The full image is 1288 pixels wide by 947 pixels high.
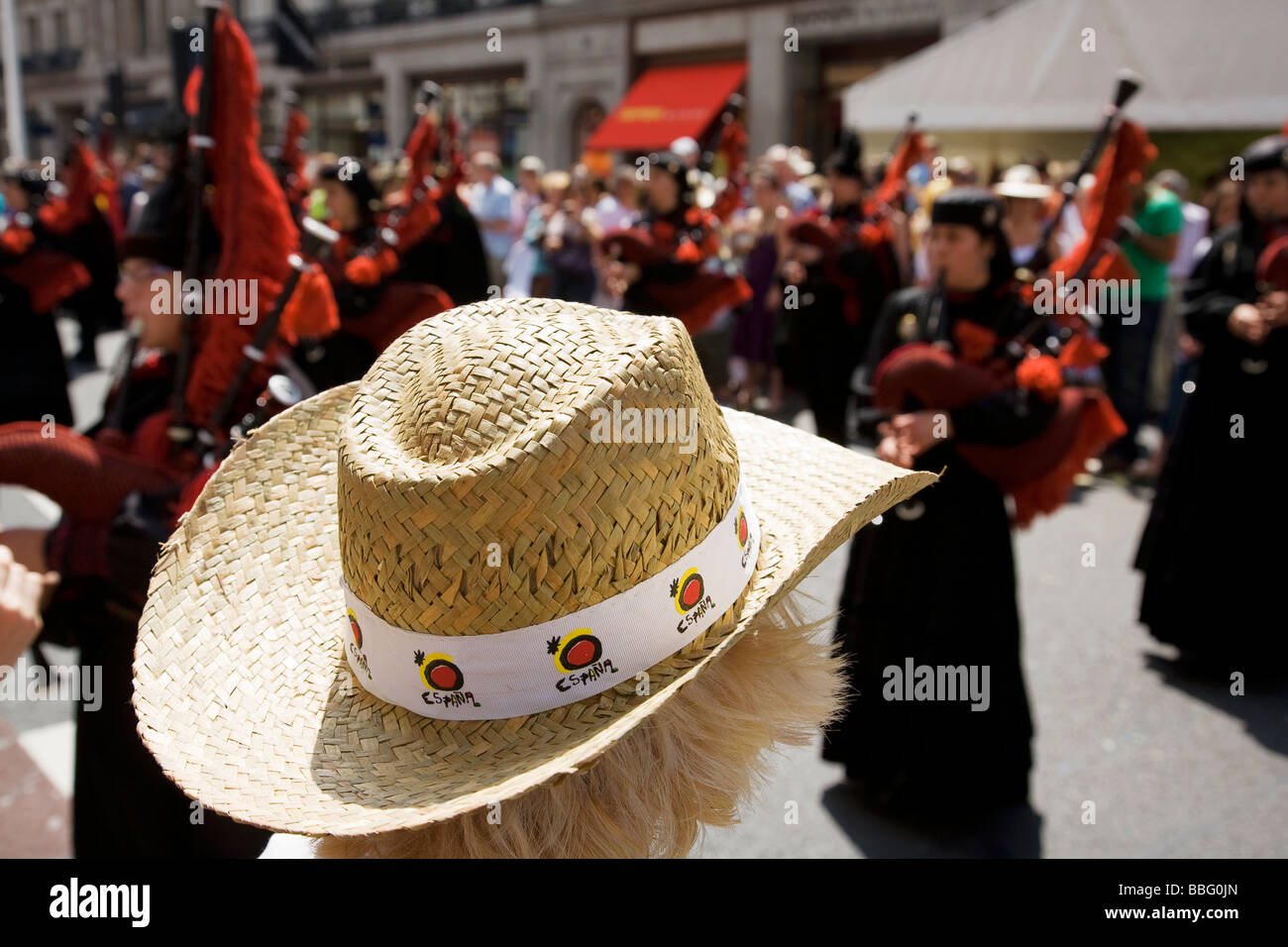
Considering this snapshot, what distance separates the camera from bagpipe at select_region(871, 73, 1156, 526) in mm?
3139

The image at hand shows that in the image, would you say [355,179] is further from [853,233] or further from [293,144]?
[293,144]

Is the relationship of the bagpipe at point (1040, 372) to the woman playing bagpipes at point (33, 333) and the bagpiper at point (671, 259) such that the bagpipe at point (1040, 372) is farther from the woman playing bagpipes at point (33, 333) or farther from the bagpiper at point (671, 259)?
the woman playing bagpipes at point (33, 333)

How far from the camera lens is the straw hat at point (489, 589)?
3.41 feet

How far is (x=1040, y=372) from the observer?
10.3ft

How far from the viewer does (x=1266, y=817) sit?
3.28 metres

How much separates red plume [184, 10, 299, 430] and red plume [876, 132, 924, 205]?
5.52 metres

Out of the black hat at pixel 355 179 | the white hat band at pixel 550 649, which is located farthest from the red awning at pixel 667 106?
the white hat band at pixel 550 649

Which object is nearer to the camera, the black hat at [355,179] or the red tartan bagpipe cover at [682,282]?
the black hat at [355,179]

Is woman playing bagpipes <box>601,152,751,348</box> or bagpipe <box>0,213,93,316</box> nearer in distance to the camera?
woman playing bagpipes <box>601,152,751,348</box>

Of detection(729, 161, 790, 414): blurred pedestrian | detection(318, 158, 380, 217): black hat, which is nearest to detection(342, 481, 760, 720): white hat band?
detection(318, 158, 380, 217): black hat

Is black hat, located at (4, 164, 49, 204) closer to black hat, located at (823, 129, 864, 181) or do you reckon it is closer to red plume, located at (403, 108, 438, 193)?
red plume, located at (403, 108, 438, 193)

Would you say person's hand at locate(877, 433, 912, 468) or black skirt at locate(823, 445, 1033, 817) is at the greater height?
person's hand at locate(877, 433, 912, 468)

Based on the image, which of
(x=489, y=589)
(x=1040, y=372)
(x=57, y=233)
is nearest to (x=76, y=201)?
(x=57, y=233)

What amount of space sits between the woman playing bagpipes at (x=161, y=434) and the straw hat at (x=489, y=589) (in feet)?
3.11
